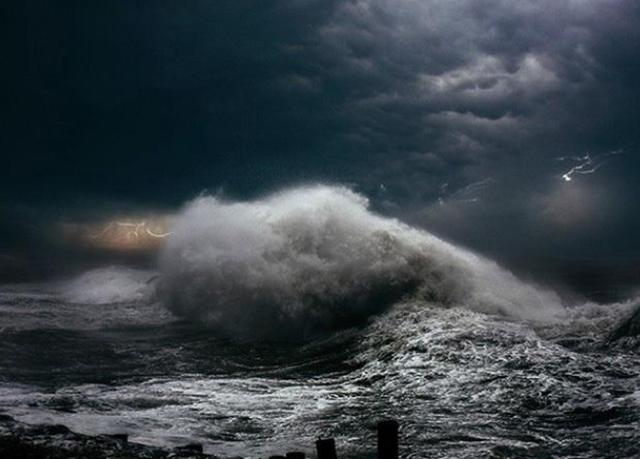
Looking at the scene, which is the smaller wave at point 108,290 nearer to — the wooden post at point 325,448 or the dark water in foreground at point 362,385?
the dark water in foreground at point 362,385

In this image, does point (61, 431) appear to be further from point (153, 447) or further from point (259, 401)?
point (259, 401)

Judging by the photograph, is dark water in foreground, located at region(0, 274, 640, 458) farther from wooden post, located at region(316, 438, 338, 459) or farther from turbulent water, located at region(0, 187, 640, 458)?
wooden post, located at region(316, 438, 338, 459)

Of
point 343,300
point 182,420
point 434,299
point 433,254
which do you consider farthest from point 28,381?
point 433,254

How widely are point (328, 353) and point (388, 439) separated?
992cm

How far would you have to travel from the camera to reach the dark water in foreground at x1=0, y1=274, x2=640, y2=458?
339 inches

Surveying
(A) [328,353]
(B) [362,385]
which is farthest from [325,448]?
(A) [328,353]

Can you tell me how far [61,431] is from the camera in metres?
7.68

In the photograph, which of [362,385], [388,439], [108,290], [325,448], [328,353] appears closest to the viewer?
[325,448]

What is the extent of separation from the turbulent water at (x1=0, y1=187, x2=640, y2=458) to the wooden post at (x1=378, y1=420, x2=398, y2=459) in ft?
5.00

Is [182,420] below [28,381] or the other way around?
below

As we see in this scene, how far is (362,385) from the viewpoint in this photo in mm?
12438

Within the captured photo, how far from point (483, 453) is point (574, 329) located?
32.2 ft

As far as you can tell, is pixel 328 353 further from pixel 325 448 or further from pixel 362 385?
pixel 325 448

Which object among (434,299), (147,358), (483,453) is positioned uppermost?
(434,299)
